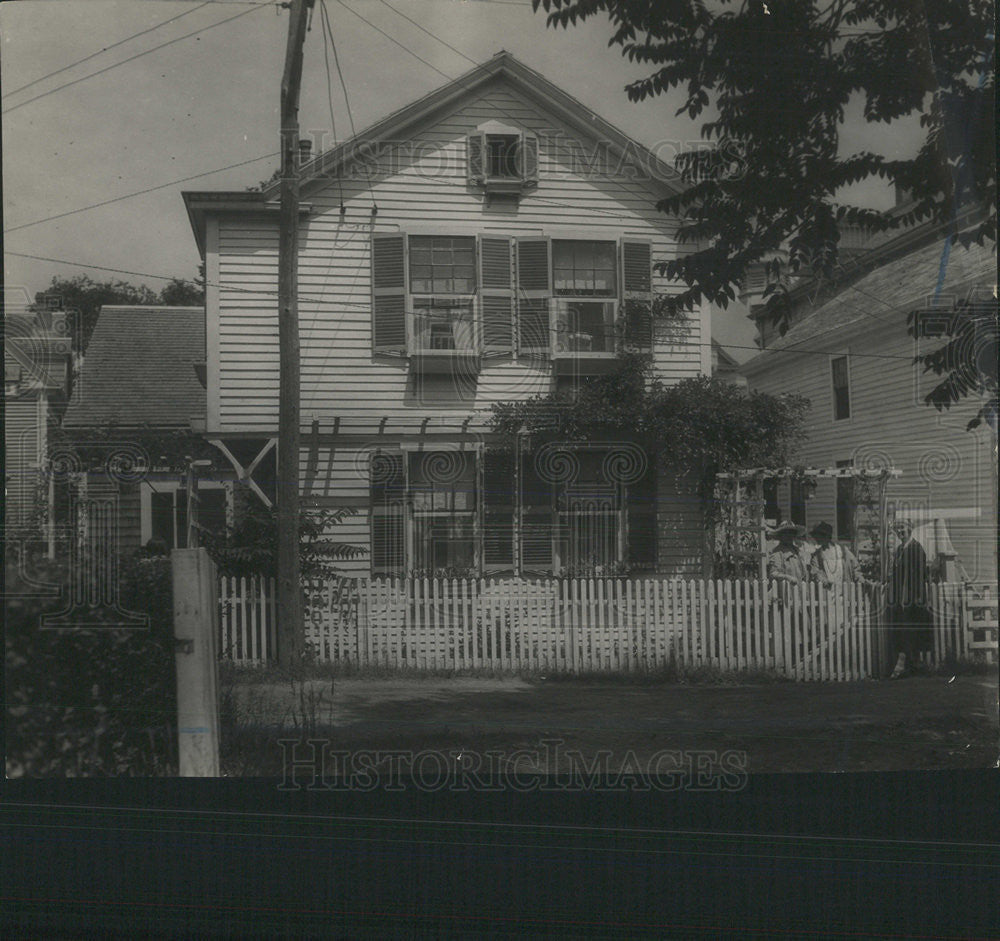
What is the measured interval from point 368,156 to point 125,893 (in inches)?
104

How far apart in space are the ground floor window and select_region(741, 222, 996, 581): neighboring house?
59 centimetres

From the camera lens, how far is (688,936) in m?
3.47

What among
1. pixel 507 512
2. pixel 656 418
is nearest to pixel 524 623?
pixel 507 512

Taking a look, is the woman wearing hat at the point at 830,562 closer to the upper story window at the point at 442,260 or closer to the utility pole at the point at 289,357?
the upper story window at the point at 442,260

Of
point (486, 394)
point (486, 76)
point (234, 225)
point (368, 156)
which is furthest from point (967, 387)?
point (234, 225)

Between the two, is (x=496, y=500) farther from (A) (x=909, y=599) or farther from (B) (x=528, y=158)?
(A) (x=909, y=599)

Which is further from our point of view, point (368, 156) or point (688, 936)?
point (368, 156)

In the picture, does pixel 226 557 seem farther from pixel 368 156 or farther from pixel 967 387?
pixel 967 387

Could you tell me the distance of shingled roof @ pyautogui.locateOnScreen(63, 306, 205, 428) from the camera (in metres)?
3.77

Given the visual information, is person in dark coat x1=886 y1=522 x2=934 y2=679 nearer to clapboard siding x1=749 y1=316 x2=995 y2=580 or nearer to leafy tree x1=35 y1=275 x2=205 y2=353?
clapboard siding x1=749 y1=316 x2=995 y2=580

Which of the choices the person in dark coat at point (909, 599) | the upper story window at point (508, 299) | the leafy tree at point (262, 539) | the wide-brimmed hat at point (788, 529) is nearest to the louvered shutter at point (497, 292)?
the upper story window at point (508, 299)

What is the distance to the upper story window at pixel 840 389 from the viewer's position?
391 cm

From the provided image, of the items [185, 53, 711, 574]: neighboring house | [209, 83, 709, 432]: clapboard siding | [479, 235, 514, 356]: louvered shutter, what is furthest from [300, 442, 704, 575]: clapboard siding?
[479, 235, 514, 356]: louvered shutter

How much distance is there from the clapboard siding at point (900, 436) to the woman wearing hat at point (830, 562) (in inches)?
3.0
